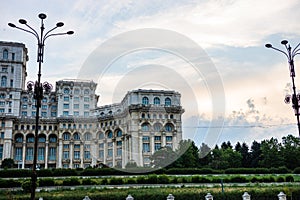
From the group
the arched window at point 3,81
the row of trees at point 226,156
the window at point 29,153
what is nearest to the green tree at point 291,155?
the row of trees at point 226,156

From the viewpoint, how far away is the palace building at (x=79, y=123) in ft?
244

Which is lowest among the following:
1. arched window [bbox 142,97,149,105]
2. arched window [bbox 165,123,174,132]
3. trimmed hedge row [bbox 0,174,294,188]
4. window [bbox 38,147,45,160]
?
trimmed hedge row [bbox 0,174,294,188]

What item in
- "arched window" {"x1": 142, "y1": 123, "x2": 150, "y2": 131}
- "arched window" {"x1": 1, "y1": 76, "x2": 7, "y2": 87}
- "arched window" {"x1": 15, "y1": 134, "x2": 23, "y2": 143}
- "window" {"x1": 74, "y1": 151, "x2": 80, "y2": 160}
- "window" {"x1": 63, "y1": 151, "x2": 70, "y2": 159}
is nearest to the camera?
"arched window" {"x1": 142, "y1": 123, "x2": 150, "y2": 131}

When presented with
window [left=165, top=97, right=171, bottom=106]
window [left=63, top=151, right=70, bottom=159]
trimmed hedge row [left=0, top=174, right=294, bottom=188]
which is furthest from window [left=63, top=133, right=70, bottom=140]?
trimmed hedge row [left=0, top=174, right=294, bottom=188]

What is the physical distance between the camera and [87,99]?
9294cm

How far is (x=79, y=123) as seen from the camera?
85.8 meters

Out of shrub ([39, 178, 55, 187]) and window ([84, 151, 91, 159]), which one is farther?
window ([84, 151, 91, 159])

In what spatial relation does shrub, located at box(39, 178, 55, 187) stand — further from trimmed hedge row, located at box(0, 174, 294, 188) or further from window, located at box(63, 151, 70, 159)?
window, located at box(63, 151, 70, 159)

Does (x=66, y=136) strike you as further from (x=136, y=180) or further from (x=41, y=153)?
(x=136, y=180)

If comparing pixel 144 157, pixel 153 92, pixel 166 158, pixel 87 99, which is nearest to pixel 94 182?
pixel 166 158

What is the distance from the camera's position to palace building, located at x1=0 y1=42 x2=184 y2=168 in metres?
74.5

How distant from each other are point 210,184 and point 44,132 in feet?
206

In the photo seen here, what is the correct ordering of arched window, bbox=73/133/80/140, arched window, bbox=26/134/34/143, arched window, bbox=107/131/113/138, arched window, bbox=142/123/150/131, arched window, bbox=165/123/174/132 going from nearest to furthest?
arched window, bbox=142/123/150/131 < arched window, bbox=165/123/174/132 < arched window, bbox=107/131/113/138 < arched window, bbox=26/134/34/143 < arched window, bbox=73/133/80/140

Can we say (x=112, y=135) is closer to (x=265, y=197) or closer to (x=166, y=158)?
(x=166, y=158)
